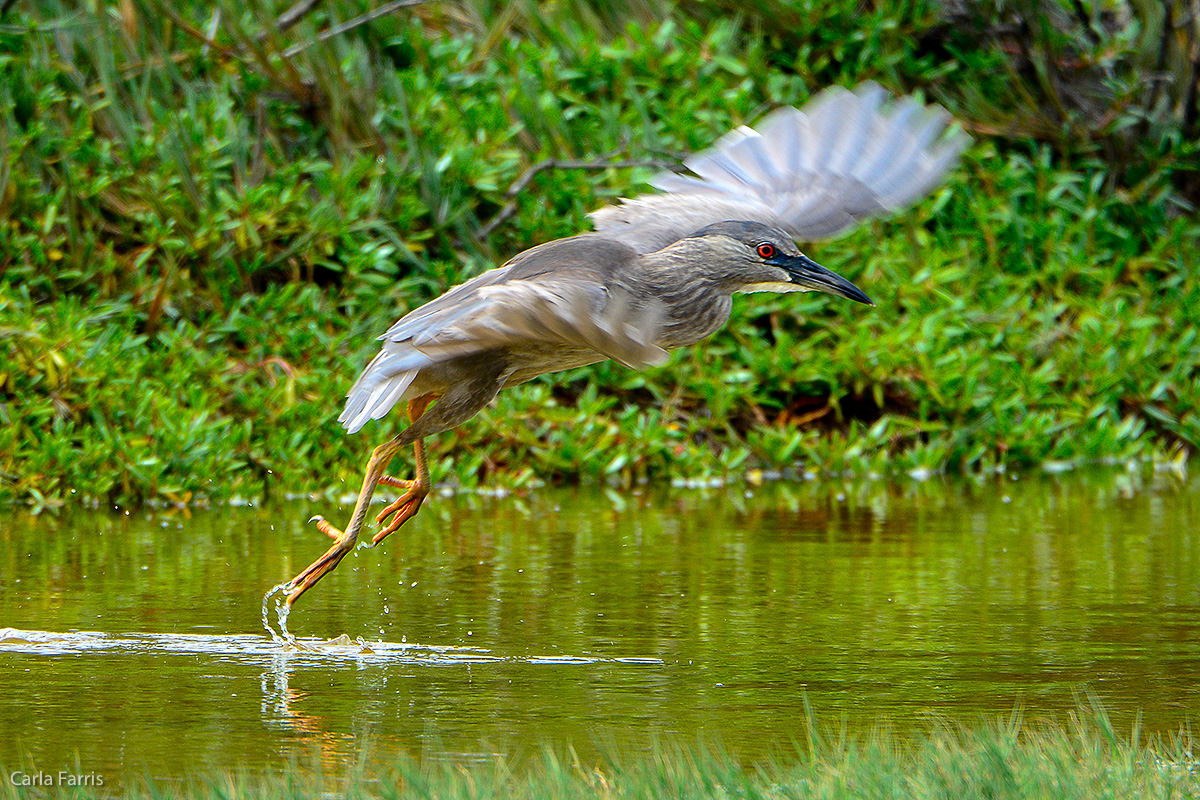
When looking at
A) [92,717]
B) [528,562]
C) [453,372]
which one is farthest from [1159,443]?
[92,717]

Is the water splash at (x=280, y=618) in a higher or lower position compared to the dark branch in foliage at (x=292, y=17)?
lower

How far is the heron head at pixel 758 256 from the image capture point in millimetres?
5715

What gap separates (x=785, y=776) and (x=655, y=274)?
2.60 metres

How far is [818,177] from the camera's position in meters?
6.56

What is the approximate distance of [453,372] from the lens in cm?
550

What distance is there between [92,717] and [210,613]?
1495 millimetres

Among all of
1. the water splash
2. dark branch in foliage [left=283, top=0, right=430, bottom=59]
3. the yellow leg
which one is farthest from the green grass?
dark branch in foliage [left=283, top=0, right=430, bottom=59]

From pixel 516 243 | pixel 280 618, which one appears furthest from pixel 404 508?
pixel 516 243

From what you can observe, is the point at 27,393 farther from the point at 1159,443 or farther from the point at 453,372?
the point at 1159,443

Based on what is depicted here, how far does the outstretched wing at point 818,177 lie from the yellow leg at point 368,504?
113 cm

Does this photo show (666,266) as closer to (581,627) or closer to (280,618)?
(581,627)

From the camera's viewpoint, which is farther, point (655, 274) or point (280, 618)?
point (655, 274)

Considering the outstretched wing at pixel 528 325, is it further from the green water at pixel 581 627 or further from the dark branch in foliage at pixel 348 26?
the dark branch in foliage at pixel 348 26

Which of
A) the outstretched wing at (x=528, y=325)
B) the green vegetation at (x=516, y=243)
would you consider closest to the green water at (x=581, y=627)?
the outstretched wing at (x=528, y=325)
